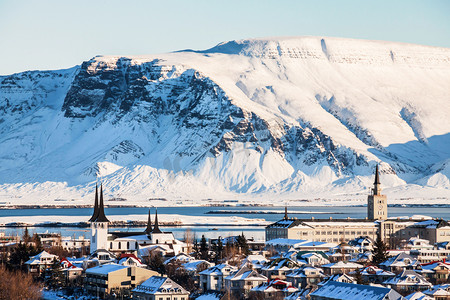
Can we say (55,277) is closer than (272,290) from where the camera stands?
No

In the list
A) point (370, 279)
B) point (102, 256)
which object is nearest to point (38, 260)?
point (102, 256)

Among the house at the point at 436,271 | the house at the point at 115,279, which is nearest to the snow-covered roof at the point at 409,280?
the house at the point at 436,271

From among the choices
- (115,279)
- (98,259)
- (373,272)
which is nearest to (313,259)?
(373,272)

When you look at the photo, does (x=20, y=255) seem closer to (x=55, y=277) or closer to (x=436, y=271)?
(x=55, y=277)

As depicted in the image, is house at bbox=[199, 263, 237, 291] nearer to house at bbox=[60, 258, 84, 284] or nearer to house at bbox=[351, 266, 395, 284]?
house at bbox=[351, 266, 395, 284]

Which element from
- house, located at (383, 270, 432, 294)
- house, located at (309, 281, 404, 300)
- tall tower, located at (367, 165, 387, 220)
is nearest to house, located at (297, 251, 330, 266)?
house, located at (383, 270, 432, 294)

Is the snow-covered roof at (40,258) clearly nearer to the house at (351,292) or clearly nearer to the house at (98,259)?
the house at (98,259)

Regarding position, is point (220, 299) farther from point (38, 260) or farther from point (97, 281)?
point (38, 260)
